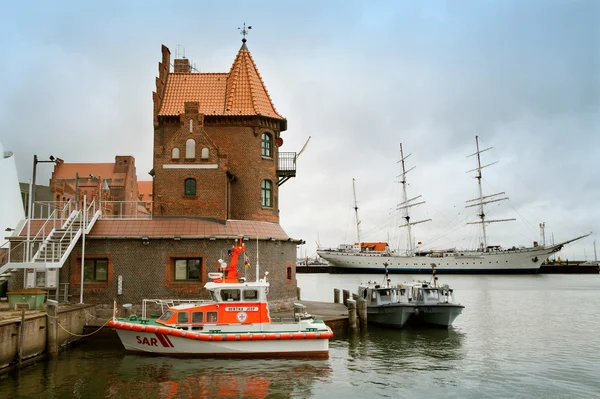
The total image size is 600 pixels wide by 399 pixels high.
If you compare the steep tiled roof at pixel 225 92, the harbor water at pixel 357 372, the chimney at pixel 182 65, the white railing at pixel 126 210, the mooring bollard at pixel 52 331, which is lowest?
the harbor water at pixel 357 372

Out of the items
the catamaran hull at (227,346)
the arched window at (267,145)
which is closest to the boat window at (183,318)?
the catamaran hull at (227,346)

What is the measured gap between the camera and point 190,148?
31.3 metres

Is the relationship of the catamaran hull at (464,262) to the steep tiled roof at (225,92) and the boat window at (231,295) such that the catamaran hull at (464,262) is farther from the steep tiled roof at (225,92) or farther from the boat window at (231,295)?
the boat window at (231,295)

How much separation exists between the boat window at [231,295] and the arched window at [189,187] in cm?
940

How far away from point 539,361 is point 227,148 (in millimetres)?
21696

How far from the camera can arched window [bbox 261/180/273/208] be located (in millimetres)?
34656

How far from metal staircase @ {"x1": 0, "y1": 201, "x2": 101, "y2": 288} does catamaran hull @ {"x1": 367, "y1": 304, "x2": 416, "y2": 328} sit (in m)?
17.8

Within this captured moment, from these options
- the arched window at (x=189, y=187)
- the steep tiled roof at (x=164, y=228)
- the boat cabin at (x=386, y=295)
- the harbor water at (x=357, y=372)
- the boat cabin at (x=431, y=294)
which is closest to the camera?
the harbor water at (x=357, y=372)

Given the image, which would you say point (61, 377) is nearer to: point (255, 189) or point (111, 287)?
point (111, 287)

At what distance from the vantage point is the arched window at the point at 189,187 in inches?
1220

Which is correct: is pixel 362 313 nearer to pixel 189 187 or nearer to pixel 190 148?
pixel 189 187

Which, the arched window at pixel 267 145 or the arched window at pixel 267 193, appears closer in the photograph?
the arched window at pixel 267 193

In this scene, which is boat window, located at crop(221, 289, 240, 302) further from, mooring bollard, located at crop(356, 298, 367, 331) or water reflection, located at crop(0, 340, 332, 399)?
mooring bollard, located at crop(356, 298, 367, 331)

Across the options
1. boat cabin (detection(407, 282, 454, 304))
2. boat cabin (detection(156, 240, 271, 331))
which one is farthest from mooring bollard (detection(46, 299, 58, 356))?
boat cabin (detection(407, 282, 454, 304))
